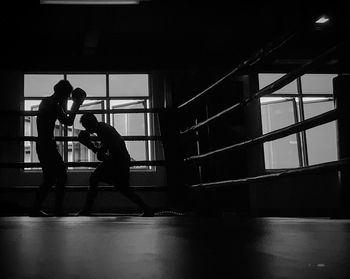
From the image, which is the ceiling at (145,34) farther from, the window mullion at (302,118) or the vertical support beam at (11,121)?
the window mullion at (302,118)

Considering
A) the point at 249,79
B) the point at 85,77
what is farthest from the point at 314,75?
the point at 85,77

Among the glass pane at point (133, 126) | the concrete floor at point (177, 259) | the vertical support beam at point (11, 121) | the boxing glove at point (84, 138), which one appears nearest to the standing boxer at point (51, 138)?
the boxing glove at point (84, 138)

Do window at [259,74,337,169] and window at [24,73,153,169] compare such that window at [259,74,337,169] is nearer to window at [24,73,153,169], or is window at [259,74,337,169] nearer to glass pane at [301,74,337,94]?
glass pane at [301,74,337,94]

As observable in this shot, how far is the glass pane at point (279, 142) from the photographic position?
27.6ft

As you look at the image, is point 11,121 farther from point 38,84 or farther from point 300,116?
point 300,116

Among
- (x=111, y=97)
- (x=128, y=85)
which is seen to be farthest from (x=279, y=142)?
(x=111, y=97)

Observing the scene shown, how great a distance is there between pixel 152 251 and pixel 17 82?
740cm

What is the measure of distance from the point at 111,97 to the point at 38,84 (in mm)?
1320

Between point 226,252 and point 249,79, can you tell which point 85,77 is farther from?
point 226,252

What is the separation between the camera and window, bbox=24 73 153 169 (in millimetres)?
7820

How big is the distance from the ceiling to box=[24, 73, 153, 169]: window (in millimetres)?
623

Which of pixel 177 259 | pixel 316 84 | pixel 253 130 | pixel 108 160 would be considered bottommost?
pixel 177 259

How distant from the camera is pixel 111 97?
7953mm

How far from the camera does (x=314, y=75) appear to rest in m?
8.64
